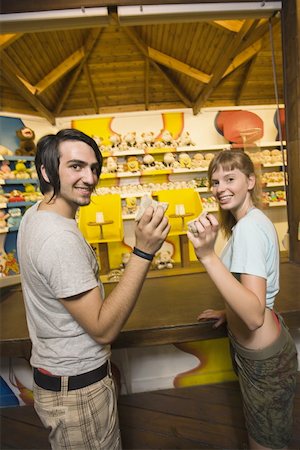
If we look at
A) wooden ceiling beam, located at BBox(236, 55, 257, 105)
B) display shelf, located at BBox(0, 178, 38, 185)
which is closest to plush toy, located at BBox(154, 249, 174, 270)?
display shelf, located at BBox(0, 178, 38, 185)

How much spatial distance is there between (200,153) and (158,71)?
1.60 metres

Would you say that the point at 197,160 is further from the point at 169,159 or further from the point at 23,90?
the point at 23,90

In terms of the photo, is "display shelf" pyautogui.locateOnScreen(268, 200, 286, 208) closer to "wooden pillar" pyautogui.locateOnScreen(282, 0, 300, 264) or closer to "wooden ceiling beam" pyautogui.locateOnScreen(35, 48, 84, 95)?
"wooden pillar" pyautogui.locateOnScreen(282, 0, 300, 264)

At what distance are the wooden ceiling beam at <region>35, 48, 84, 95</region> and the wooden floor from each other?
14.3ft

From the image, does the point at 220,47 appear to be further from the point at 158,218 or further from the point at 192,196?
the point at 158,218

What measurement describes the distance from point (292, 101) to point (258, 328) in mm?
1571

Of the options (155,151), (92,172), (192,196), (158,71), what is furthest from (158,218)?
(158,71)

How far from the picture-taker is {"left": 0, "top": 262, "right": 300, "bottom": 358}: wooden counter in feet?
4.67

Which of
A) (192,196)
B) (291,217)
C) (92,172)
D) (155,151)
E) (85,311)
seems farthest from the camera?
(155,151)

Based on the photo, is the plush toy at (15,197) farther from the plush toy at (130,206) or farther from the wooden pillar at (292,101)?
the wooden pillar at (292,101)

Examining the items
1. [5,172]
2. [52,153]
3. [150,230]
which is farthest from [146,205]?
[5,172]

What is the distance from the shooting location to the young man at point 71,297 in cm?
77

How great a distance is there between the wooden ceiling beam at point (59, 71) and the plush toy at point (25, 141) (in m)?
0.64

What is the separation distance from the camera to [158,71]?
16.3 ft
